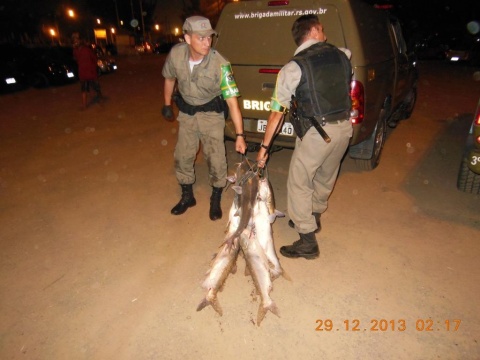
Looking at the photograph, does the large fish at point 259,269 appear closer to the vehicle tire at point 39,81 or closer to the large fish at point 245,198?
the large fish at point 245,198

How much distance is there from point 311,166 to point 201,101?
140 cm

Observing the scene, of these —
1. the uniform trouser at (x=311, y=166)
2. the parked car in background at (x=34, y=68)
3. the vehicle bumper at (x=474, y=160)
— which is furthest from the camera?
the parked car in background at (x=34, y=68)

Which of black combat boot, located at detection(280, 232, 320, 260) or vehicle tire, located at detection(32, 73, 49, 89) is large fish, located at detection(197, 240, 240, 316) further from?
vehicle tire, located at detection(32, 73, 49, 89)

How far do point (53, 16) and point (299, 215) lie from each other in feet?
118

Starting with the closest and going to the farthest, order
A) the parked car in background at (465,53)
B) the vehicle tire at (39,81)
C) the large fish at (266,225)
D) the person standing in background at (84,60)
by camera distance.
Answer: the large fish at (266,225)
the person standing in background at (84,60)
the vehicle tire at (39,81)
the parked car in background at (465,53)

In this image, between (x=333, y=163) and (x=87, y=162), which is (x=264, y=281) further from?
(x=87, y=162)

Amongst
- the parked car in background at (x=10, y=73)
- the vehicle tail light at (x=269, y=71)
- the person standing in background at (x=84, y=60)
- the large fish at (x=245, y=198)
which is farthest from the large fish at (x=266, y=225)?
the parked car in background at (x=10, y=73)

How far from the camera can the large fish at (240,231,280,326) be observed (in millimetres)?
2281

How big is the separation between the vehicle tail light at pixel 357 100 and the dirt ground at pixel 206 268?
1.04 meters

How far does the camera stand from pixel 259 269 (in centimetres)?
242

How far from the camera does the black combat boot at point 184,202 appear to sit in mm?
3838
